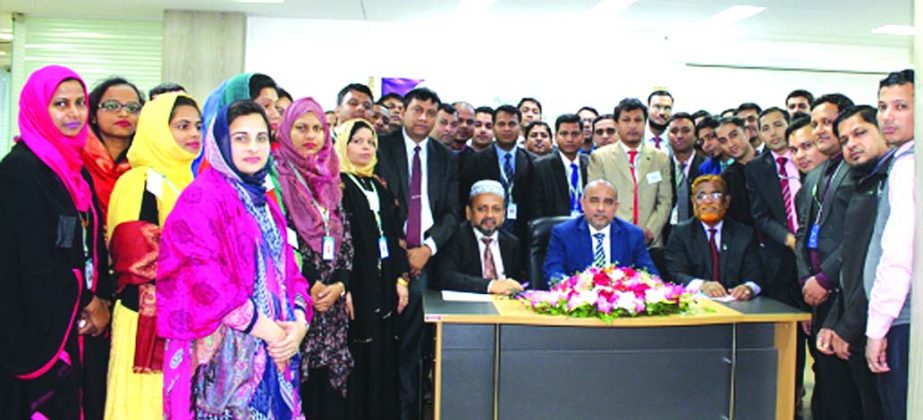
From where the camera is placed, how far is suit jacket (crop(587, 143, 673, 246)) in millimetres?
5516

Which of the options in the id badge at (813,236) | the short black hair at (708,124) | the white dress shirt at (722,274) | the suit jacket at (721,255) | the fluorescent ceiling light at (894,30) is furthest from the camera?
the fluorescent ceiling light at (894,30)

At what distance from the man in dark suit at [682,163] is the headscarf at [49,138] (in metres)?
4.27

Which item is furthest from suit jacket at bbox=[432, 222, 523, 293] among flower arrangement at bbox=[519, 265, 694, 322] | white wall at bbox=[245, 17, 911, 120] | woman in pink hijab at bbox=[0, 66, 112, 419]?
white wall at bbox=[245, 17, 911, 120]

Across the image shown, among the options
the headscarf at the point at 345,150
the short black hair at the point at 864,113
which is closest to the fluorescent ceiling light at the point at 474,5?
the headscarf at the point at 345,150

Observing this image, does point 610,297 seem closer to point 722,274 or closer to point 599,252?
point 599,252

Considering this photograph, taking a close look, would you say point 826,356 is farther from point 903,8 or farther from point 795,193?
point 903,8

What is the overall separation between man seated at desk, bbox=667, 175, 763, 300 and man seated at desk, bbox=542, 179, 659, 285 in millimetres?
279

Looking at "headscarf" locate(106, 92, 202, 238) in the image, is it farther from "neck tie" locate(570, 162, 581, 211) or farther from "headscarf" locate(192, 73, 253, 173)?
"neck tie" locate(570, 162, 581, 211)

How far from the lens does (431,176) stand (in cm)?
482

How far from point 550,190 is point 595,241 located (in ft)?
3.77

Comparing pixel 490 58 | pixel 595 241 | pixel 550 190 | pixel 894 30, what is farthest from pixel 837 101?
pixel 894 30

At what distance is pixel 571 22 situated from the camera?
30.9 ft

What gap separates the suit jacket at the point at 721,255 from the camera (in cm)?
456

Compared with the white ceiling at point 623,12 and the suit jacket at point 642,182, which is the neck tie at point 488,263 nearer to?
the suit jacket at point 642,182
